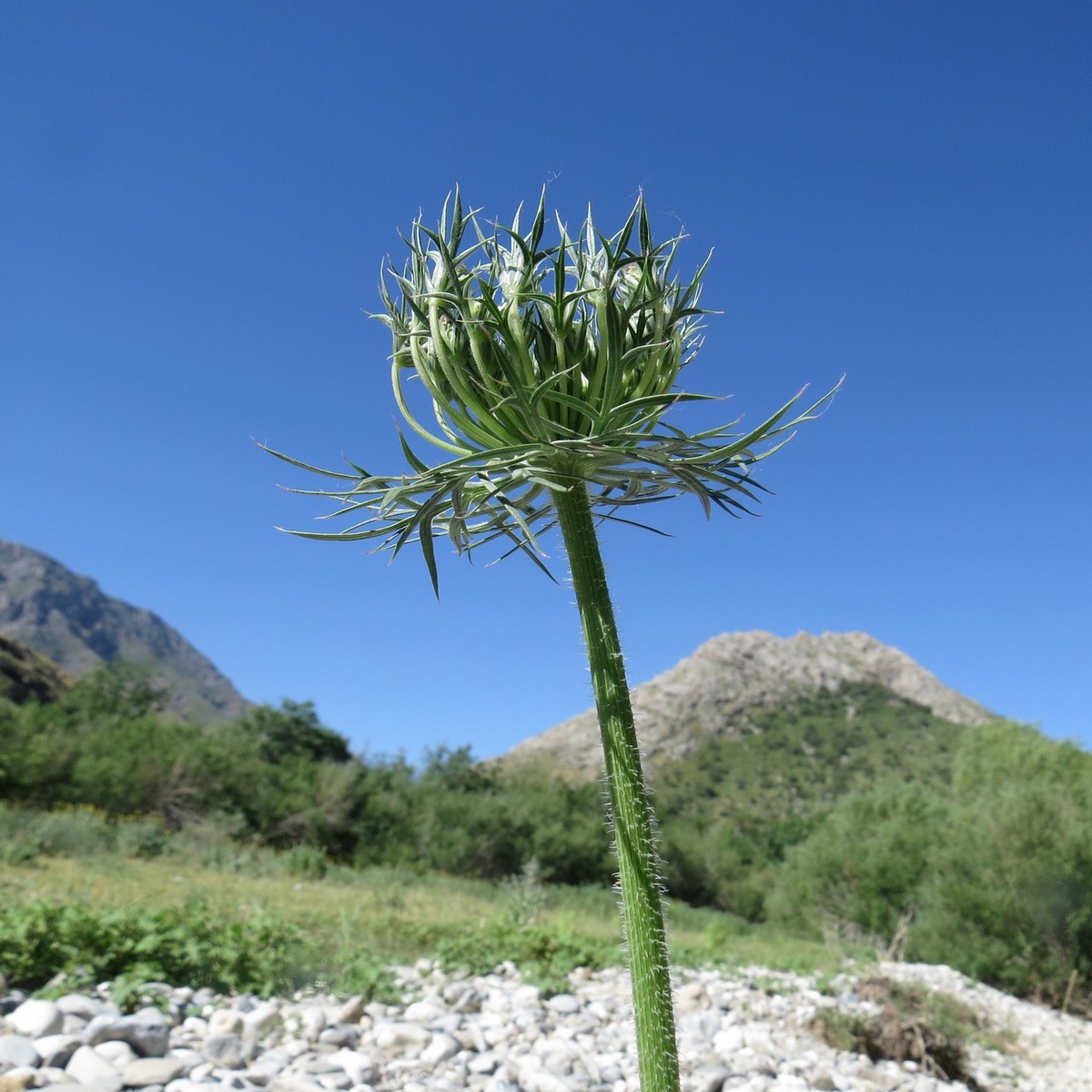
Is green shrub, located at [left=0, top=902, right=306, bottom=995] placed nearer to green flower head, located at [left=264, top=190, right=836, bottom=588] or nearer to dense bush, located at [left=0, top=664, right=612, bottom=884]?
green flower head, located at [left=264, top=190, right=836, bottom=588]

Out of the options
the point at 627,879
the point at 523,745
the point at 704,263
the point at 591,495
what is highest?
the point at 523,745

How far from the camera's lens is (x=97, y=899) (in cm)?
794

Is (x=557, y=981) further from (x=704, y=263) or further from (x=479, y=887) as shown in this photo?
(x=479, y=887)

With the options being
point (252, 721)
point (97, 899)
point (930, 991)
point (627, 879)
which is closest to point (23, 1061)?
point (627, 879)

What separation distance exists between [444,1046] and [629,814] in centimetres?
382

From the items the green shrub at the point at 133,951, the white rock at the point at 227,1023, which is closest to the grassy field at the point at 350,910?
the green shrub at the point at 133,951

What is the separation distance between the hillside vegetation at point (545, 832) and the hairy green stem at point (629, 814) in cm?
619

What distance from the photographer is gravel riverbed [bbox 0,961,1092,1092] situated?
3.56 metres

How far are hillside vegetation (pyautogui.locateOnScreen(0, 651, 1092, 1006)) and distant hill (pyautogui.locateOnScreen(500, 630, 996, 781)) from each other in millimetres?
18782

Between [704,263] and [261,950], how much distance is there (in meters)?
5.72

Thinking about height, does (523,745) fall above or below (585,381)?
above

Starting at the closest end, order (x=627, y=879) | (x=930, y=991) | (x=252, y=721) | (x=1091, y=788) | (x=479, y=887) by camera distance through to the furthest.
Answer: (x=627, y=879)
(x=930, y=991)
(x=1091, y=788)
(x=479, y=887)
(x=252, y=721)

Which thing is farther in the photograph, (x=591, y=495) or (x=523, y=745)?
(x=523, y=745)

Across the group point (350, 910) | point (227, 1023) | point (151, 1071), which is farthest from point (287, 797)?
point (151, 1071)
